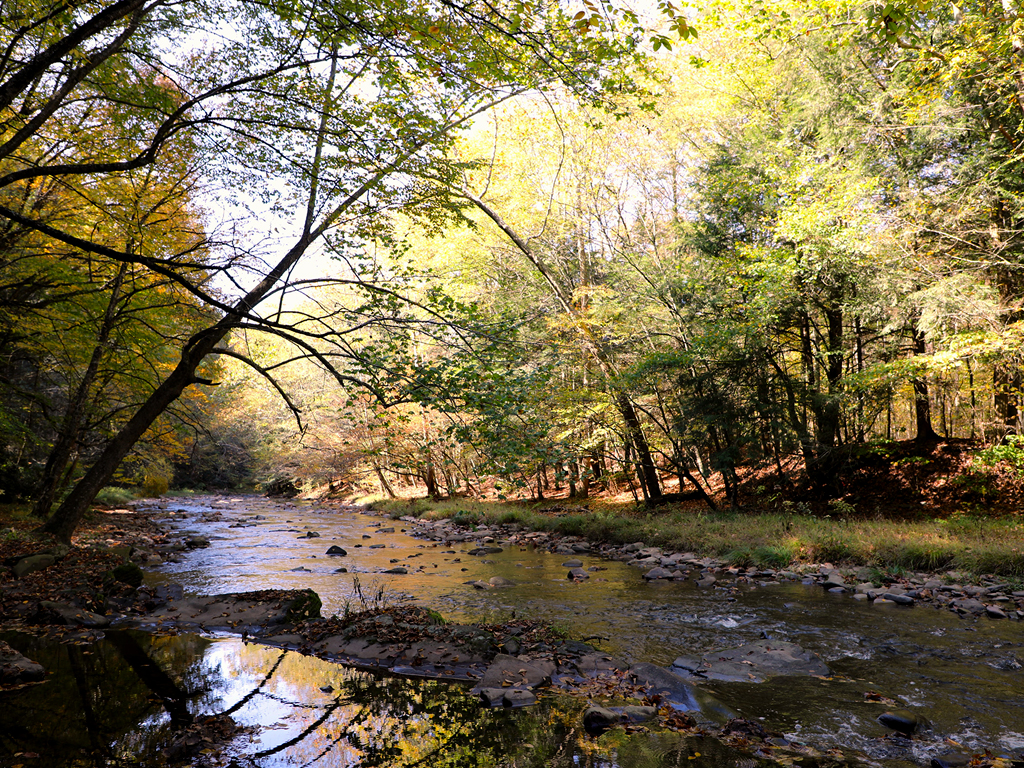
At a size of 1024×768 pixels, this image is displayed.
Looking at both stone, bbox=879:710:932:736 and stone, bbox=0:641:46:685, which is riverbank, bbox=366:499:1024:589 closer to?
stone, bbox=879:710:932:736

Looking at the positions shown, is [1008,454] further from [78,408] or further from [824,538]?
[78,408]

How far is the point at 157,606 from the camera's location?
739 cm

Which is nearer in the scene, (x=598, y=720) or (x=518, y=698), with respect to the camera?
(x=598, y=720)

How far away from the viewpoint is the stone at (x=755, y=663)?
5.36 metres

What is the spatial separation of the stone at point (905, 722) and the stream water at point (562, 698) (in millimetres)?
69

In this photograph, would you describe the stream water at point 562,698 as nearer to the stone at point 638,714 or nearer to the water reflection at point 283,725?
the water reflection at point 283,725

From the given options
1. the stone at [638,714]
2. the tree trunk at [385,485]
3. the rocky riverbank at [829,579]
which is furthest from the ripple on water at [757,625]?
the tree trunk at [385,485]

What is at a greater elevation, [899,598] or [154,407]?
[154,407]

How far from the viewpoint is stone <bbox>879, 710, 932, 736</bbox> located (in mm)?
4172

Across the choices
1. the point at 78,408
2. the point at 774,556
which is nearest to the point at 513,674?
the point at 774,556

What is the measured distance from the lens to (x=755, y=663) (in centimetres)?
562

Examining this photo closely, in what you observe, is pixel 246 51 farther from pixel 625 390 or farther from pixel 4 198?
pixel 625 390

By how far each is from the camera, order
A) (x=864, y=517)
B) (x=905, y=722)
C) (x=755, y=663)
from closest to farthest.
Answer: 1. (x=905, y=722)
2. (x=755, y=663)
3. (x=864, y=517)

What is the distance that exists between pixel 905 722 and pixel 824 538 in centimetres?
709
